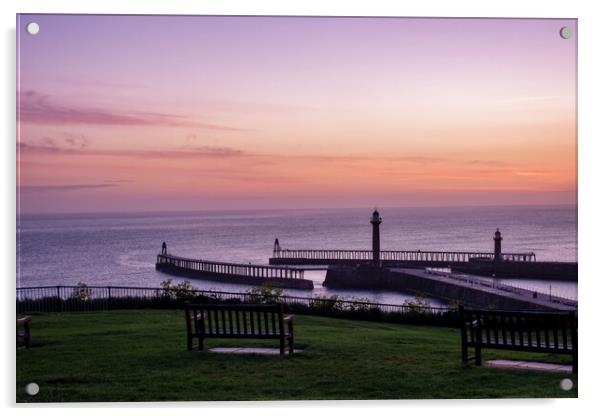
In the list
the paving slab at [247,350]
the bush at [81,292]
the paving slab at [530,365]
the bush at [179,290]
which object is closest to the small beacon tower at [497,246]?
the paving slab at [530,365]

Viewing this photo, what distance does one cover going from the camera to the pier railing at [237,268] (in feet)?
26.1

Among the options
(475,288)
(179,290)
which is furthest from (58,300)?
(475,288)

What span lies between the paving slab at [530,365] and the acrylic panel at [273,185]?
0.03 meters

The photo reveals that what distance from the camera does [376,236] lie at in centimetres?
881

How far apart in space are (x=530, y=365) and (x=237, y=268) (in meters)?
2.95

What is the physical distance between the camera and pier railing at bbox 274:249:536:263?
26.8 feet

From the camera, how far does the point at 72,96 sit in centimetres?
684

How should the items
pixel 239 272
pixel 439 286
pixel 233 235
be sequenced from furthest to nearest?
pixel 439 286
pixel 239 272
pixel 233 235

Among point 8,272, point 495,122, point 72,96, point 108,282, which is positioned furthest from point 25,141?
point 495,122

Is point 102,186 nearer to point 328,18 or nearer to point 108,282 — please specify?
point 108,282

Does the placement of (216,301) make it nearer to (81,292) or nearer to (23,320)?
(81,292)

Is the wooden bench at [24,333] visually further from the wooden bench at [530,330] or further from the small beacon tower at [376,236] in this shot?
the wooden bench at [530,330]

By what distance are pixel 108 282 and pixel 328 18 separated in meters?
3.26

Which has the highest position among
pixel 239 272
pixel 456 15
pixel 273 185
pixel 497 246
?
pixel 456 15
